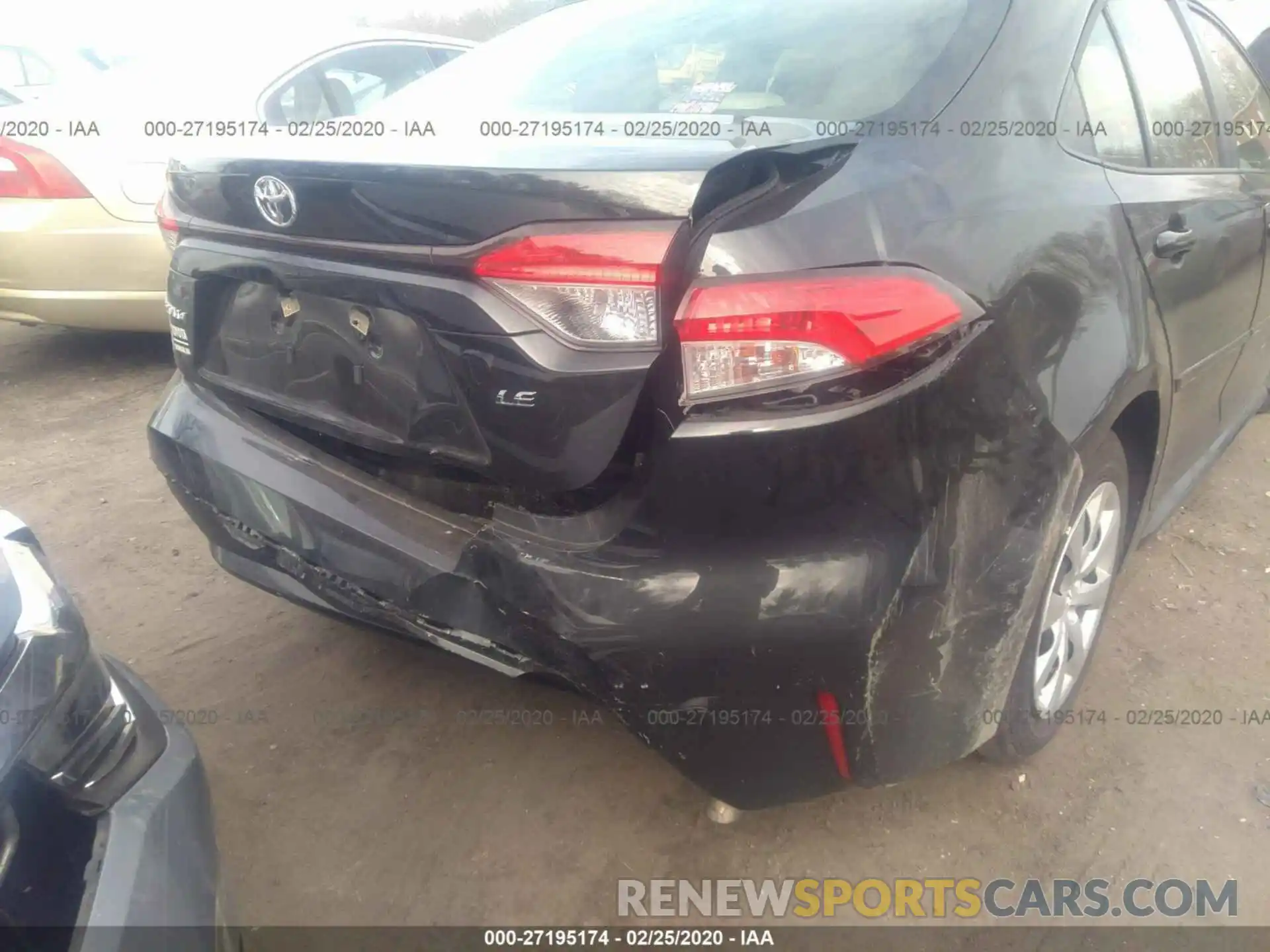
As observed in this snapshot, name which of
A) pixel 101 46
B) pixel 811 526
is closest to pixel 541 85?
pixel 811 526

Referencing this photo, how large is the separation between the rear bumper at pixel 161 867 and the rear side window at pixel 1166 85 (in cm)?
240

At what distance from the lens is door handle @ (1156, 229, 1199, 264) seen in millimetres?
2047

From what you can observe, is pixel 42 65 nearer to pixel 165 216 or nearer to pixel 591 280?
pixel 165 216

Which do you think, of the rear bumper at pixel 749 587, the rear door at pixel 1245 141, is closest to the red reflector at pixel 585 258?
the rear bumper at pixel 749 587

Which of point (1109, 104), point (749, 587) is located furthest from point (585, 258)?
point (1109, 104)

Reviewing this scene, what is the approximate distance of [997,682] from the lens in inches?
68.6

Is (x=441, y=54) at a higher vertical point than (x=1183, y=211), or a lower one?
lower

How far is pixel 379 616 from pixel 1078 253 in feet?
4.84

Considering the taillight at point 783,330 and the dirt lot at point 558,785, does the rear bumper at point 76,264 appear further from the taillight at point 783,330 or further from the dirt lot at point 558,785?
the taillight at point 783,330

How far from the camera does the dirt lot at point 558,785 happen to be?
6.52 ft

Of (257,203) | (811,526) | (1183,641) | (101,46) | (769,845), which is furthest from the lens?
(101,46)

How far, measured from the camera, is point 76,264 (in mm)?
4195

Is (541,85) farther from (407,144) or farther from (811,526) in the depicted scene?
(811,526)

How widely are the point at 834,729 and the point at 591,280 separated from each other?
831 millimetres
